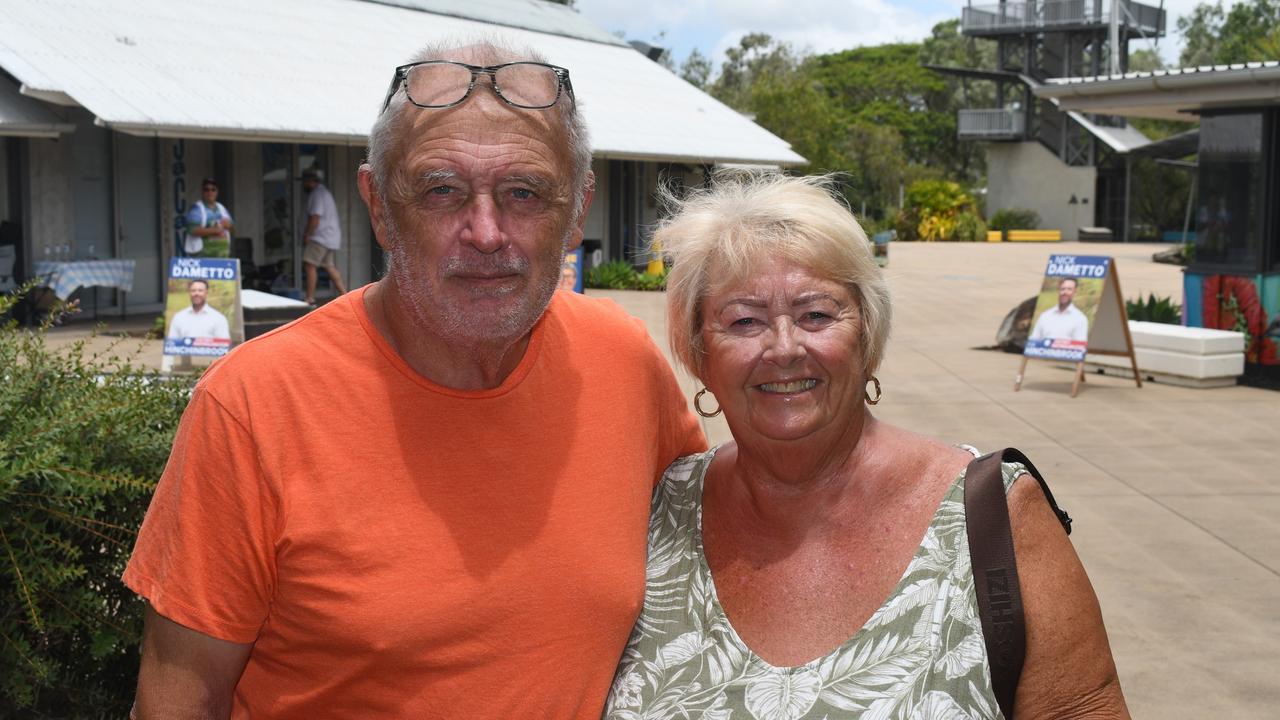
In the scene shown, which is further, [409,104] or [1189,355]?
[1189,355]

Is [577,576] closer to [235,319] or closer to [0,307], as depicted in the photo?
[0,307]

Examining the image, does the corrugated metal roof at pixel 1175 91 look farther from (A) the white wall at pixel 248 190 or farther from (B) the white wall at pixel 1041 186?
(B) the white wall at pixel 1041 186

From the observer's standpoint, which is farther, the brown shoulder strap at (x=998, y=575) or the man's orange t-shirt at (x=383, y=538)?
the brown shoulder strap at (x=998, y=575)

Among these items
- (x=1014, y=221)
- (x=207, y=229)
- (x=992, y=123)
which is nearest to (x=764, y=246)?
(x=207, y=229)

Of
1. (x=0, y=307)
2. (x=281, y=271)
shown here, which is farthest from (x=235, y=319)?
(x=281, y=271)

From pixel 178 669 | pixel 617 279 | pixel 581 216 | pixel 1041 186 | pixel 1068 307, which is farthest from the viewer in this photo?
pixel 1041 186

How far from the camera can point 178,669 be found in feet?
6.09

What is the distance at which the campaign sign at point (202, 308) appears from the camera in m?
9.91

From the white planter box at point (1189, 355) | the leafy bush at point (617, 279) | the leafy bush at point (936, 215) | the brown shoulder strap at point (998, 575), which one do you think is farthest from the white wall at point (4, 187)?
the leafy bush at point (936, 215)

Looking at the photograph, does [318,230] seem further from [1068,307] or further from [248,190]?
[1068,307]

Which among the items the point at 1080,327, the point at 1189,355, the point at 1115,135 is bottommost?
the point at 1189,355

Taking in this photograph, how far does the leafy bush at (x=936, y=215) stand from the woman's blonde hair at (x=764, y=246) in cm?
4430

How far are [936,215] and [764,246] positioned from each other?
148ft

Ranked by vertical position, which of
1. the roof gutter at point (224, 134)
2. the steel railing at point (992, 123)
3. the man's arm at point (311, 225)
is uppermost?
the steel railing at point (992, 123)
